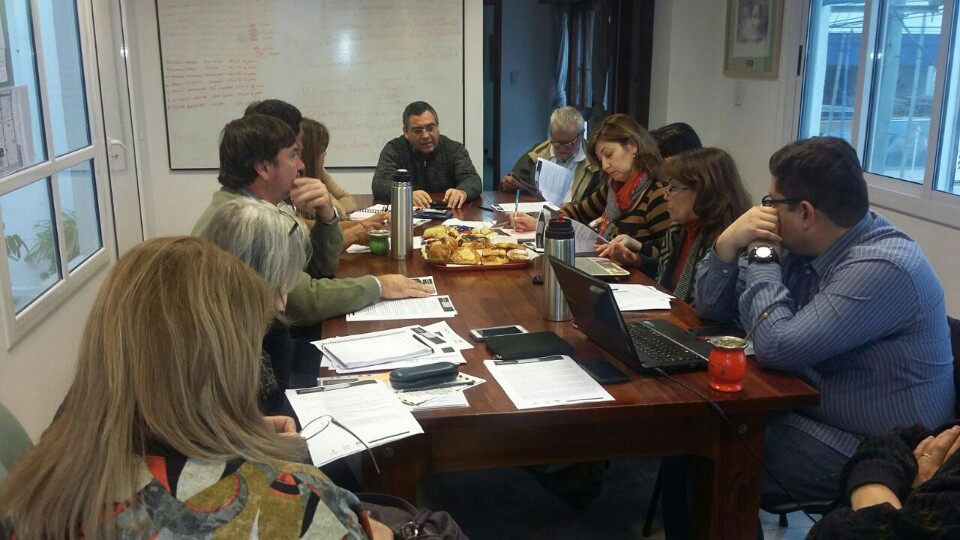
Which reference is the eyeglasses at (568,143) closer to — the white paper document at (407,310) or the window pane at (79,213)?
the white paper document at (407,310)

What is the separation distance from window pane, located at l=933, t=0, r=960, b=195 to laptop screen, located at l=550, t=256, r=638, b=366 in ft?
6.81

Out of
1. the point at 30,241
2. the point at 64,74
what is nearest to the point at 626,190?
the point at 30,241

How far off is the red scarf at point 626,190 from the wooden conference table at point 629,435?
1425 millimetres

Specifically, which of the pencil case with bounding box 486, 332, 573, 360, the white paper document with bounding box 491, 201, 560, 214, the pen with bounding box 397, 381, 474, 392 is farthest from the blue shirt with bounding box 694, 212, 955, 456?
the white paper document with bounding box 491, 201, 560, 214

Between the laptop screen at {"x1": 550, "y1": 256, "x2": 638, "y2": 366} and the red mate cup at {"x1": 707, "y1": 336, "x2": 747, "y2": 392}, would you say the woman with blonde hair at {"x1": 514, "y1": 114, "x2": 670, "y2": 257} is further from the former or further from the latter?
the red mate cup at {"x1": 707, "y1": 336, "x2": 747, "y2": 392}

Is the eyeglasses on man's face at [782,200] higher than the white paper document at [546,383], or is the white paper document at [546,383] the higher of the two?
the eyeglasses on man's face at [782,200]

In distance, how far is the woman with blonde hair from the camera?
3027 mm

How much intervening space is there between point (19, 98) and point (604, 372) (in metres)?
2.46

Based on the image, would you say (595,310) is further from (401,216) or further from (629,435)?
(401,216)

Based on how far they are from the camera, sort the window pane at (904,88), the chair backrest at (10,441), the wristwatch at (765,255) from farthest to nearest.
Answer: the window pane at (904,88) → the wristwatch at (765,255) → the chair backrest at (10,441)

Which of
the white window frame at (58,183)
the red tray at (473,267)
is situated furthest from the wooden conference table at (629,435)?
the white window frame at (58,183)

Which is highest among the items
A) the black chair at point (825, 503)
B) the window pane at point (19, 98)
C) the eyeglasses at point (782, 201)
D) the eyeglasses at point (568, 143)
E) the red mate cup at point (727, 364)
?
the window pane at point (19, 98)

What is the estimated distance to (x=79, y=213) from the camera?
12.7ft

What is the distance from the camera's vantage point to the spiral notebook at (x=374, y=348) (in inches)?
71.7
